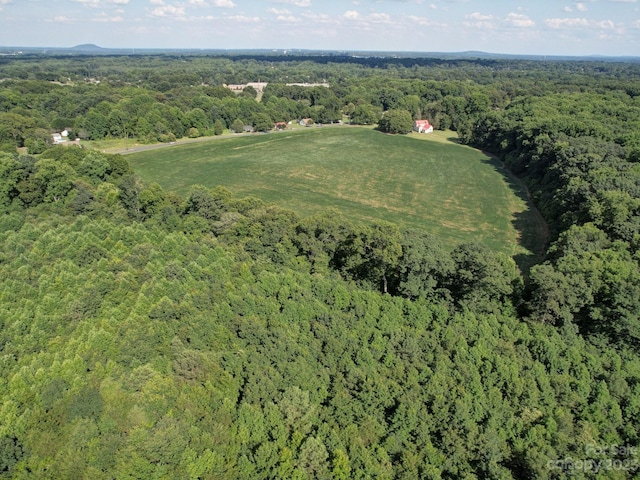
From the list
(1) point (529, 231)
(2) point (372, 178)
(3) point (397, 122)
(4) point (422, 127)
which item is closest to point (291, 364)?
(1) point (529, 231)

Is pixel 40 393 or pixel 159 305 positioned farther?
pixel 159 305

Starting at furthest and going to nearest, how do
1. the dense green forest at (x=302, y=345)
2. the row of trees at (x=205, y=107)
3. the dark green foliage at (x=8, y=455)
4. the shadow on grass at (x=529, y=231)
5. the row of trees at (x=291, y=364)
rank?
the row of trees at (x=205, y=107), the shadow on grass at (x=529, y=231), the dense green forest at (x=302, y=345), the row of trees at (x=291, y=364), the dark green foliage at (x=8, y=455)

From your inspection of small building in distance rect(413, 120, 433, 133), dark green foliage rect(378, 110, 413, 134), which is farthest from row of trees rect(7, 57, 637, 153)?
dark green foliage rect(378, 110, 413, 134)

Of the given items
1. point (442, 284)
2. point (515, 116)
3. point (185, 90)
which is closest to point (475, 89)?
point (515, 116)

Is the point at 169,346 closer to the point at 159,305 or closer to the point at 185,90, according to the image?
the point at 159,305

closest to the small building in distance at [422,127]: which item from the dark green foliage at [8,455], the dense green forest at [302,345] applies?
the dense green forest at [302,345]

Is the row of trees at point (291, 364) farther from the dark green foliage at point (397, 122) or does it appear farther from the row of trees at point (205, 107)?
the dark green foliage at point (397, 122)

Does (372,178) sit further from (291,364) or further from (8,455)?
(8,455)

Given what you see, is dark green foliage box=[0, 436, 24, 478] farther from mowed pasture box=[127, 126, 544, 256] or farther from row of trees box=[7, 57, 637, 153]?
row of trees box=[7, 57, 637, 153]
